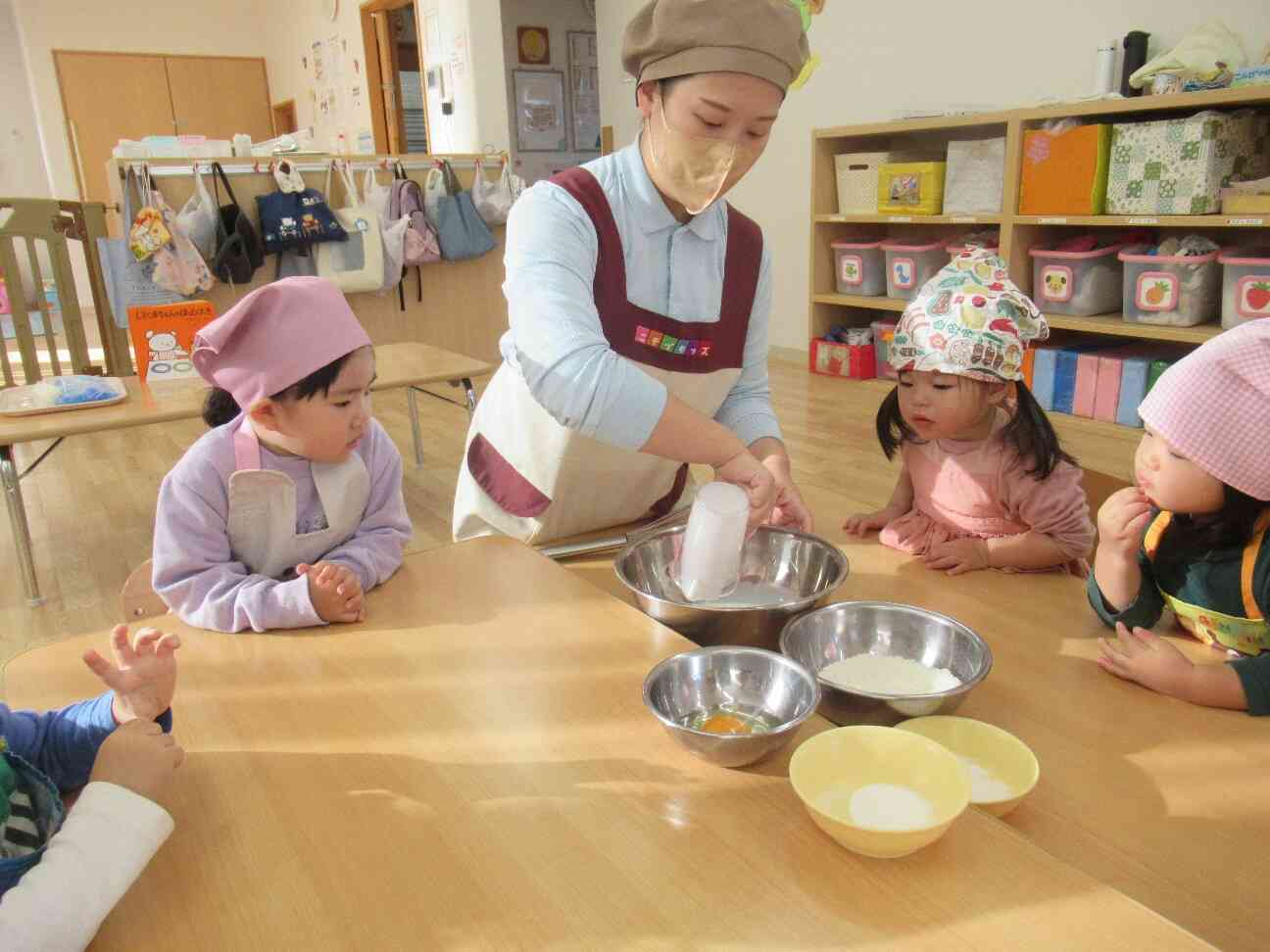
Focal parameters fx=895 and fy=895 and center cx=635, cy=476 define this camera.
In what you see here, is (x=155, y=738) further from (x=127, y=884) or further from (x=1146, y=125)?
(x=1146, y=125)

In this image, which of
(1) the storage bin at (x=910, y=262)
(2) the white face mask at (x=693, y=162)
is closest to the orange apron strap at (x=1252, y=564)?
(2) the white face mask at (x=693, y=162)

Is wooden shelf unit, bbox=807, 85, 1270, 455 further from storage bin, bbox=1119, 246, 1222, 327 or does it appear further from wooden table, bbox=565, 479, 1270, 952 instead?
wooden table, bbox=565, 479, 1270, 952

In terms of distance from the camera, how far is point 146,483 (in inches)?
139

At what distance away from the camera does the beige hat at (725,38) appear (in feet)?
3.24

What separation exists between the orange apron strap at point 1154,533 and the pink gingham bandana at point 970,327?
0.29 meters

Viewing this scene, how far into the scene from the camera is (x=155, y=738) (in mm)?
721

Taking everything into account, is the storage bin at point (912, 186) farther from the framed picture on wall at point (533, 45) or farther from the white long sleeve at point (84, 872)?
the white long sleeve at point (84, 872)

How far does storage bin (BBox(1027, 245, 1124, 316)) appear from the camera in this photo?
3654 millimetres

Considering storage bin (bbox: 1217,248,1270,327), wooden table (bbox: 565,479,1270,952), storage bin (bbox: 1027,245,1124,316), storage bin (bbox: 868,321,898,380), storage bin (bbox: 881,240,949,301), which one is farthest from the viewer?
storage bin (bbox: 868,321,898,380)

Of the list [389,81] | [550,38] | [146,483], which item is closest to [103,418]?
[146,483]

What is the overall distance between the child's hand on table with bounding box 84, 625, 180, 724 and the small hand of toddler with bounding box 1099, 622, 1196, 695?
0.92 m

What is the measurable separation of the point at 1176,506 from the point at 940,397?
402 millimetres

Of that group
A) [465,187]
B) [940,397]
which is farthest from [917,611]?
[465,187]

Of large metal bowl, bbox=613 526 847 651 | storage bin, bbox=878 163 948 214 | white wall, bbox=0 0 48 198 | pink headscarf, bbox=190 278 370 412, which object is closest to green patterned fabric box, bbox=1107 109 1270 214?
storage bin, bbox=878 163 948 214
